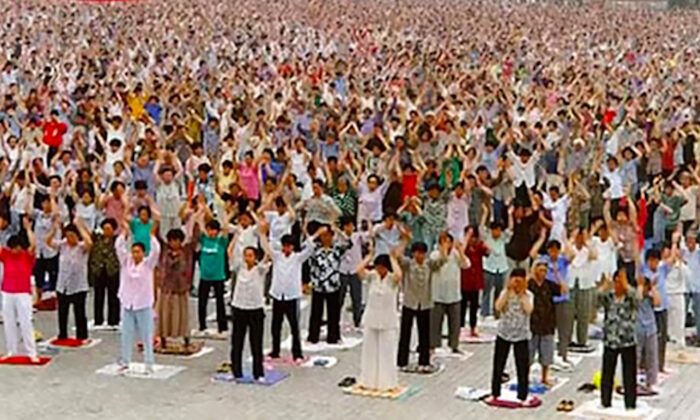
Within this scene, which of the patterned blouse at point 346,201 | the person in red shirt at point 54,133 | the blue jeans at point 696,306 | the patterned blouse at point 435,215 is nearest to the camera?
the blue jeans at point 696,306

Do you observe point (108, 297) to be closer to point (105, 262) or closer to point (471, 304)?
point (105, 262)

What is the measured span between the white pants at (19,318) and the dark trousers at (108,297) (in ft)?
4.46

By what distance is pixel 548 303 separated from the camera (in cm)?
1511

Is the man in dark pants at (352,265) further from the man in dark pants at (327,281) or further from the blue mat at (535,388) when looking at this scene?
the blue mat at (535,388)

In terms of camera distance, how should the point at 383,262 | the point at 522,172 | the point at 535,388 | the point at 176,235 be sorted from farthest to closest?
1. the point at 522,172
2. the point at 176,235
3. the point at 535,388
4. the point at 383,262

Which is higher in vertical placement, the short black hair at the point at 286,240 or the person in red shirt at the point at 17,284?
the short black hair at the point at 286,240

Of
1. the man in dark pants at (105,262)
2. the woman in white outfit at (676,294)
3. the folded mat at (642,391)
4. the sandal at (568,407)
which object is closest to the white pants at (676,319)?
the woman in white outfit at (676,294)

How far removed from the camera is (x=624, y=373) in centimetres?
1443

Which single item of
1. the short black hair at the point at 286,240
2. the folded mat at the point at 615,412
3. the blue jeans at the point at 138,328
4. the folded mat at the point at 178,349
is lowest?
the folded mat at the point at 615,412

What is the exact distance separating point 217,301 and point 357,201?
289 cm

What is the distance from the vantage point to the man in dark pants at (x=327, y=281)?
16.6 metres

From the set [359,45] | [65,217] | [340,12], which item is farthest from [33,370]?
[340,12]

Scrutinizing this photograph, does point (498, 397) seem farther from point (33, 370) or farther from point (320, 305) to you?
point (33, 370)

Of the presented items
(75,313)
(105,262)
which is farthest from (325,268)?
(75,313)
